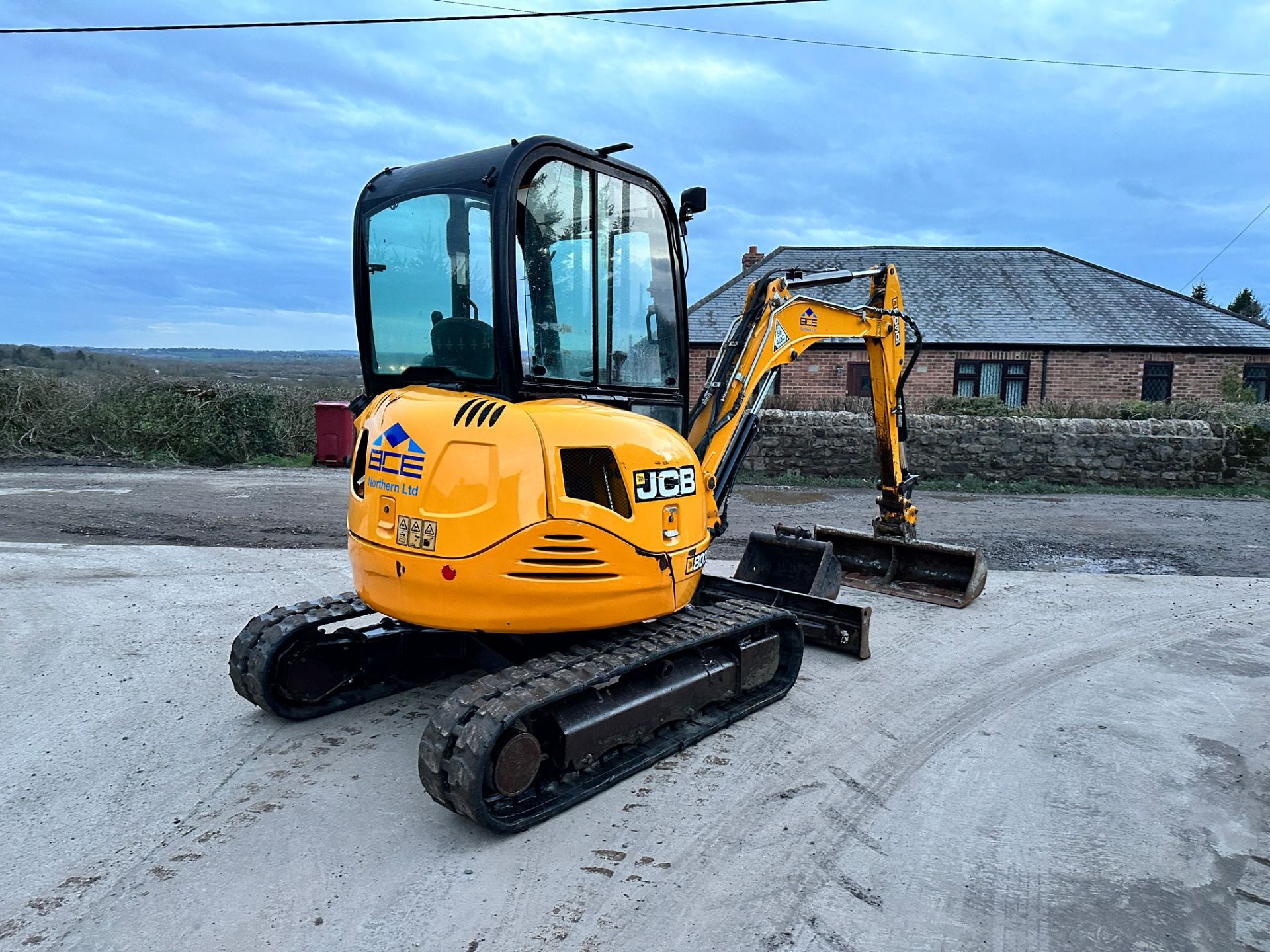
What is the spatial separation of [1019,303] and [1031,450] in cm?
1060

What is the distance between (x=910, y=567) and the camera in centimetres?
761

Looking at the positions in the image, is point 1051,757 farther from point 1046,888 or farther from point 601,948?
point 601,948

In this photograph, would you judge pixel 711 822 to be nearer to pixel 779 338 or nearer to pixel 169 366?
pixel 779 338

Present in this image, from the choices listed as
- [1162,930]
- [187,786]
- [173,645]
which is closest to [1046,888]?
[1162,930]

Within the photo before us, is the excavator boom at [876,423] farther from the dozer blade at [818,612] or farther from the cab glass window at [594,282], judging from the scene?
the cab glass window at [594,282]

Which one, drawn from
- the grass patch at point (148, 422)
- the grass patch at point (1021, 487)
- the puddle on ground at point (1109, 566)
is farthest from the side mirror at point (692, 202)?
the grass patch at point (148, 422)

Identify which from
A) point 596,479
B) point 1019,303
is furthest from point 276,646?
point 1019,303

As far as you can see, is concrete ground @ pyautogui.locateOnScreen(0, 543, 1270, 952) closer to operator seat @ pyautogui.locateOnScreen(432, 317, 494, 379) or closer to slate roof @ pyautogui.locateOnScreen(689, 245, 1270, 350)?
operator seat @ pyautogui.locateOnScreen(432, 317, 494, 379)

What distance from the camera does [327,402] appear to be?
1594 cm

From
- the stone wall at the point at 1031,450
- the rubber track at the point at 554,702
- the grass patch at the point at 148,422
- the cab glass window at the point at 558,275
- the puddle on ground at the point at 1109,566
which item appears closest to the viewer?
the rubber track at the point at 554,702

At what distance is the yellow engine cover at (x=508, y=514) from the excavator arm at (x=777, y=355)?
4.25ft

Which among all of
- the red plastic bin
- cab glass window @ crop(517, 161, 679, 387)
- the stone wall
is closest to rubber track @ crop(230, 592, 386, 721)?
cab glass window @ crop(517, 161, 679, 387)

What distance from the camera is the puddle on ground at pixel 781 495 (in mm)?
12828

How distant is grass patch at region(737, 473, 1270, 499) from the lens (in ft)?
46.2
